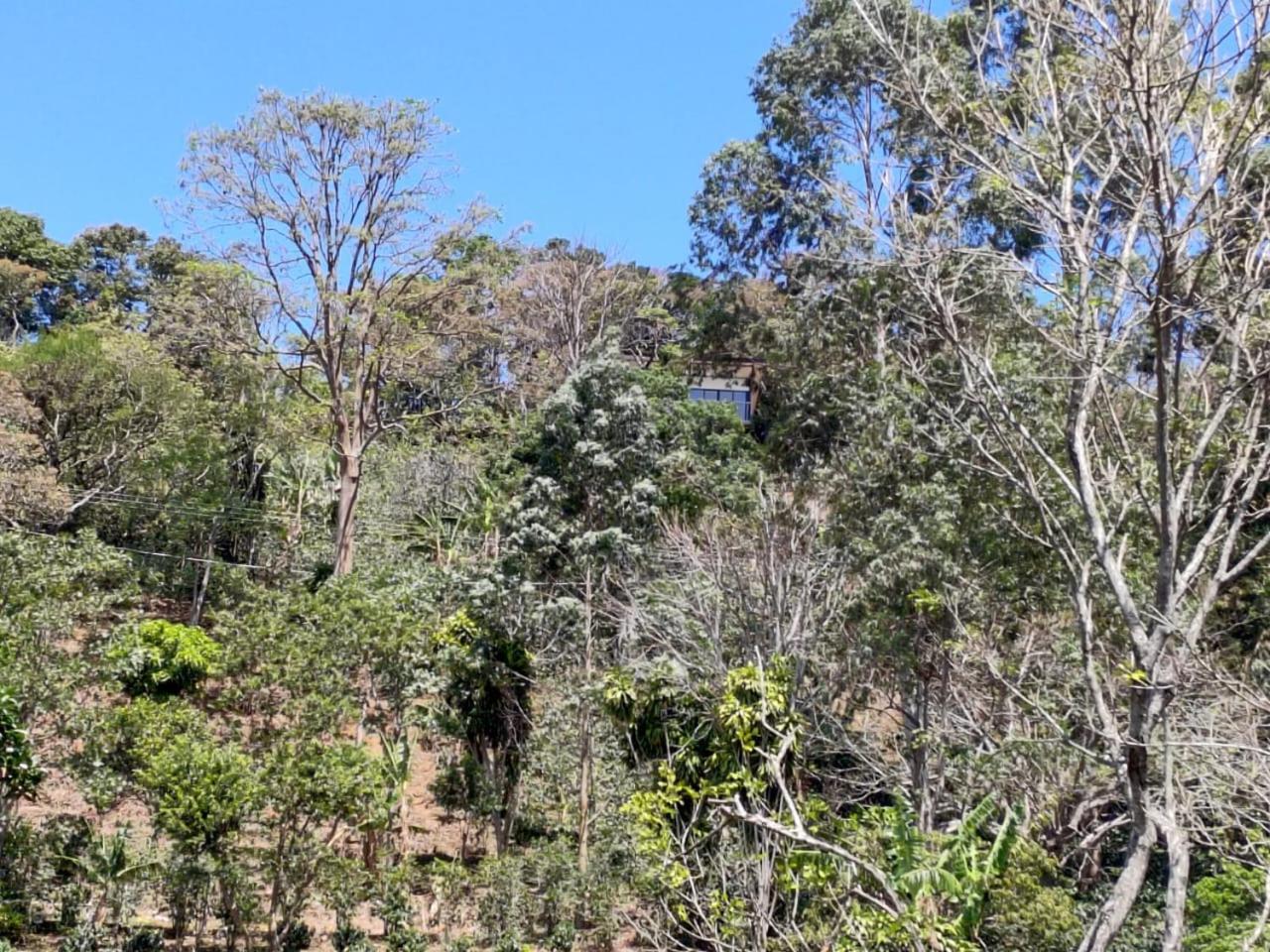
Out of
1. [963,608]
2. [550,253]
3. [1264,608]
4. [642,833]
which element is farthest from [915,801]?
[550,253]

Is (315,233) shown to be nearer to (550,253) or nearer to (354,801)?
(354,801)

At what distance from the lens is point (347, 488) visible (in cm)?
1673

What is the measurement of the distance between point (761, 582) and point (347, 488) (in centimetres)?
792

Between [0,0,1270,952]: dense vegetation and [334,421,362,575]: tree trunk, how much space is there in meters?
0.12

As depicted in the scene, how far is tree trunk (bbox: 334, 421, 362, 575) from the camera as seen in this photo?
16422 millimetres

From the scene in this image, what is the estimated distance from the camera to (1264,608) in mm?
11016

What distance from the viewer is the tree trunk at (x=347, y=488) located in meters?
16.4

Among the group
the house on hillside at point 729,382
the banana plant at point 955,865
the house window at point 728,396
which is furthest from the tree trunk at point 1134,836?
the house window at point 728,396

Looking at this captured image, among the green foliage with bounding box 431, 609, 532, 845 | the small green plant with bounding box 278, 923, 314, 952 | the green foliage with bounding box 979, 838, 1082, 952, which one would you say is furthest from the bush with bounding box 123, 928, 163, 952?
the green foliage with bounding box 979, 838, 1082, 952

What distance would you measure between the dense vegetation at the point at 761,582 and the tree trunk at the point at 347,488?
0.12m

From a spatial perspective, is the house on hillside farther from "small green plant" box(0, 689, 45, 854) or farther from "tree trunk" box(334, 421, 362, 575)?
"small green plant" box(0, 689, 45, 854)

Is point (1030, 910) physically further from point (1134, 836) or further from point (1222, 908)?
point (1134, 836)

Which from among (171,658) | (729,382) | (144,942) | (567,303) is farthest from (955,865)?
(567,303)

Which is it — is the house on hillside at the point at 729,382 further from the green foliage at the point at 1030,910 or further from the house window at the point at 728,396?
the green foliage at the point at 1030,910
